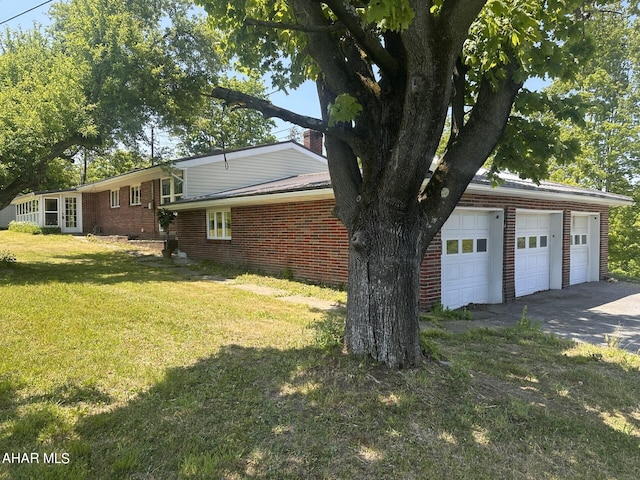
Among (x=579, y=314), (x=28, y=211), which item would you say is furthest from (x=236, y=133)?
(x=579, y=314)

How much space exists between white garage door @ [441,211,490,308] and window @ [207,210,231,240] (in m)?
8.04

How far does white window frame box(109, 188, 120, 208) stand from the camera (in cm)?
2423

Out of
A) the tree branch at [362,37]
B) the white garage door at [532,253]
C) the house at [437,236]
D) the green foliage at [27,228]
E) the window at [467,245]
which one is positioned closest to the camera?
the tree branch at [362,37]

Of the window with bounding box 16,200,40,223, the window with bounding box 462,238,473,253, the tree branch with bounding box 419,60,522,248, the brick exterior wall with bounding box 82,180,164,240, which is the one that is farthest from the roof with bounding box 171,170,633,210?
the window with bounding box 16,200,40,223

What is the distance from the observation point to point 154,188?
1977 centimetres

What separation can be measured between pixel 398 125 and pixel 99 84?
12.6 metres

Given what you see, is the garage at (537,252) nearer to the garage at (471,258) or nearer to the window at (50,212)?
the garage at (471,258)

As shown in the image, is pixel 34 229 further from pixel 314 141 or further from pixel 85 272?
pixel 314 141

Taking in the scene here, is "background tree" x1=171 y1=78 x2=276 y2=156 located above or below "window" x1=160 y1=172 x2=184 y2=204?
above

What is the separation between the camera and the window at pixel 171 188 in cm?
1762

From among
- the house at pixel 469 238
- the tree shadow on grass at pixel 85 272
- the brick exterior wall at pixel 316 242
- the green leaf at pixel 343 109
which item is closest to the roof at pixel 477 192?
the house at pixel 469 238

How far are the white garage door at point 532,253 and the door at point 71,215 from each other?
89.7ft

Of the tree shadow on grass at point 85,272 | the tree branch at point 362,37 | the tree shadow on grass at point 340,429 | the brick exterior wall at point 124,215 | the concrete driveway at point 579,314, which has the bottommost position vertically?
the concrete driveway at point 579,314

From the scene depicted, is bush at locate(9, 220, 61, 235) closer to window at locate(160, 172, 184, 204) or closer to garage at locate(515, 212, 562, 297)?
window at locate(160, 172, 184, 204)
